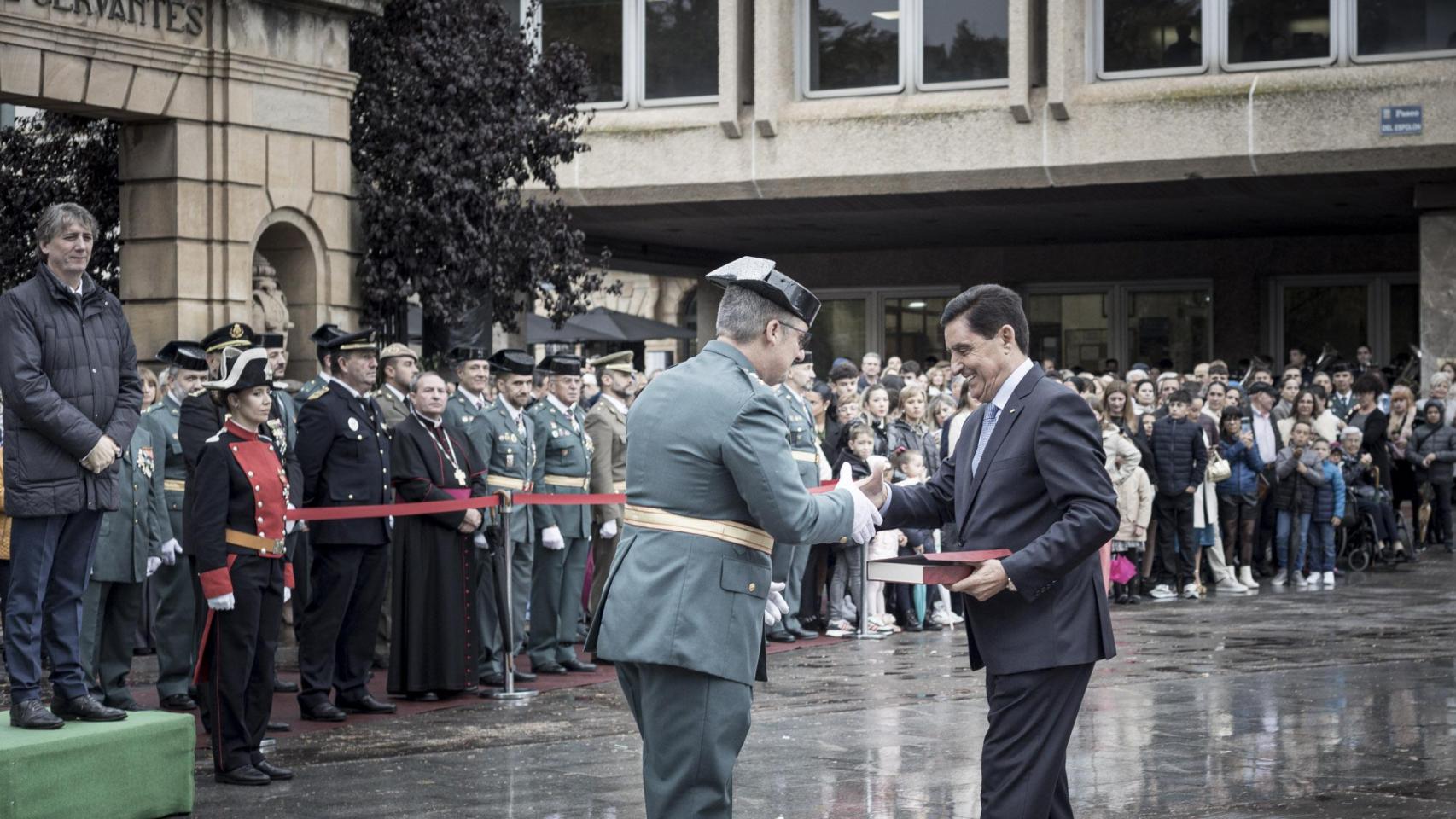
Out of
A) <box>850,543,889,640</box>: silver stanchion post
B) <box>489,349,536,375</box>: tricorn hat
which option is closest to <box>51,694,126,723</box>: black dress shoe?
<box>489,349,536,375</box>: tricorn hat

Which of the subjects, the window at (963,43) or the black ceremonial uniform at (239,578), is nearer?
the black ceremonial uniform at (239,578)

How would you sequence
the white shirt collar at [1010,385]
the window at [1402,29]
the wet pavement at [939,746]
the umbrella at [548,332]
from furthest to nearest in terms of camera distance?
the umbrella at [548,332] → the window at [1402,29] → the wet pavement at [939,746] → the white shirt collar at [1010,385]

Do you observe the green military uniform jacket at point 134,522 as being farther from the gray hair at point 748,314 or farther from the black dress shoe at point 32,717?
the gray hair at point 748,314

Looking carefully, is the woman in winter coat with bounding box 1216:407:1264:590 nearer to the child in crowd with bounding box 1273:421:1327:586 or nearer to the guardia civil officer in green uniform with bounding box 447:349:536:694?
the child in crowd with bounding box 1273:421:1327:586

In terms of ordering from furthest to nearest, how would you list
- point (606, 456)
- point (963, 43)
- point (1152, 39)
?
point (963, 43), point (1152, 39), point (606, 456)

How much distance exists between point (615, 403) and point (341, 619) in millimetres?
3671

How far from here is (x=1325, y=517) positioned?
18.3 metres

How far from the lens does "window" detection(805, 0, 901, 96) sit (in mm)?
26266

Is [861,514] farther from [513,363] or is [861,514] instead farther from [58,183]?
[58,183]

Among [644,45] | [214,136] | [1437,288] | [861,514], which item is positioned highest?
[644,45]

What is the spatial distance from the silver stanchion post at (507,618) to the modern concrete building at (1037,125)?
14479 millimetres

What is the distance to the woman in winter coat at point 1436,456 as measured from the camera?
21.1 metres

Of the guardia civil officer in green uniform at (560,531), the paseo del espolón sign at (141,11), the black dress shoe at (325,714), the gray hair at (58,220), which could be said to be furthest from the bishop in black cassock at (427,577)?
the gray hair at (58,220)

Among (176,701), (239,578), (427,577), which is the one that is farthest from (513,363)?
(239,578)
